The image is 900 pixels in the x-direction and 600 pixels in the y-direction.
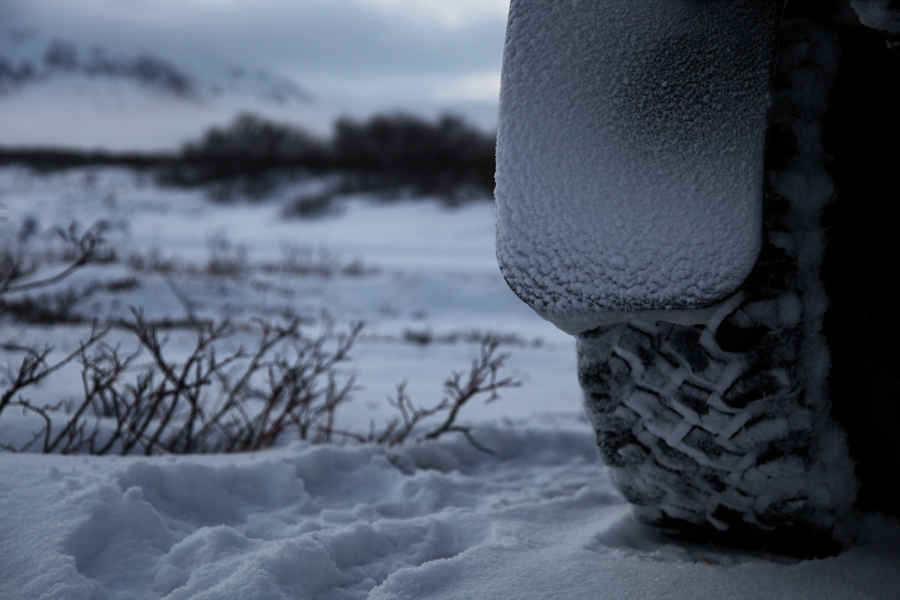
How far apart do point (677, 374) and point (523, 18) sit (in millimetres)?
565

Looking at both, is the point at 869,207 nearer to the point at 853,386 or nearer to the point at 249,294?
the point at 853,386

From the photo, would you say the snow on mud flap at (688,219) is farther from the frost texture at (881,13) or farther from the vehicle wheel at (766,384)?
the frost texture at (881,13)

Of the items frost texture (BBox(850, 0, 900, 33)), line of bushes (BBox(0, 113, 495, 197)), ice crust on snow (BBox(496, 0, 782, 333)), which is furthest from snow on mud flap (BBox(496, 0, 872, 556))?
line of bushes (BBox(0, 113, 495, 197))

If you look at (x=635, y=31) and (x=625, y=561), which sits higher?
(x=635, y=31)

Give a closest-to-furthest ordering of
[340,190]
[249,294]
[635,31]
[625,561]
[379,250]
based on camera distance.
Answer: [635,31] → [625,561] → [249,294] → [379,250] → [340,190]

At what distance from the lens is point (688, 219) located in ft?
2.64

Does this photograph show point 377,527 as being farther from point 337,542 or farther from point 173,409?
point 173,409

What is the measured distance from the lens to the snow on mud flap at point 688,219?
2.64 feet

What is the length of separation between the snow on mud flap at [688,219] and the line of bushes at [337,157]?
18003 mm

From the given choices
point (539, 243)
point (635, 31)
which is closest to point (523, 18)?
point (635, 31)

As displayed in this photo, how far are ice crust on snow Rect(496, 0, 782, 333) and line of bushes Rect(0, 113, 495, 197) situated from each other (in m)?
18.1

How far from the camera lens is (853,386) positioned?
0.99m

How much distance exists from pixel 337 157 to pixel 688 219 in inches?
926

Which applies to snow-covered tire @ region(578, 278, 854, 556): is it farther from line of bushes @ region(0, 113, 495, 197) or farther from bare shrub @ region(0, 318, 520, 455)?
line of bushes @ region(0, 113, 495, 197)
